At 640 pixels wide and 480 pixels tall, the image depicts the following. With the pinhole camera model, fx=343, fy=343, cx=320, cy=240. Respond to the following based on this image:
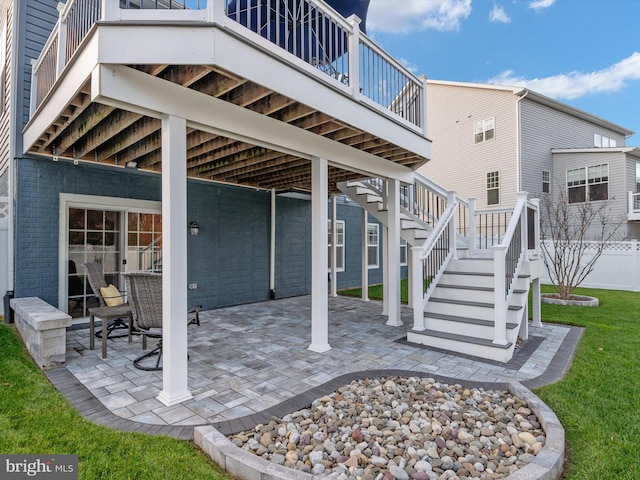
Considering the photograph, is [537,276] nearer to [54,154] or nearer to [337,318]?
[337,318]

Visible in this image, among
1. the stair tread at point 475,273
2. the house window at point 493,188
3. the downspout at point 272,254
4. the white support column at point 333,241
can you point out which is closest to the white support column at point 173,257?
the stair tread at point 475,273

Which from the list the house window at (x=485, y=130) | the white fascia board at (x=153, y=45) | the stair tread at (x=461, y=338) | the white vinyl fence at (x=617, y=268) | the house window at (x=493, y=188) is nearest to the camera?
the white fascia board at (x=153, y=45)

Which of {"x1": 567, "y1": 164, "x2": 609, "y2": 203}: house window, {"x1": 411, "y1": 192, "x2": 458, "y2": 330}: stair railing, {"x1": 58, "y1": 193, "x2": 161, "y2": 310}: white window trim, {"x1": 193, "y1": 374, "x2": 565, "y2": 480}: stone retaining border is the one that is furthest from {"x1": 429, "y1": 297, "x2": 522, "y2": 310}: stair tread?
{"x1": 567, "y1": 164, "x2": 609, "y2": 203}: house window

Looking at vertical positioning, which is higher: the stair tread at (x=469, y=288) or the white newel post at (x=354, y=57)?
the white newel post at (x=354, y=57)

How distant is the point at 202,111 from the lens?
3.12 meters

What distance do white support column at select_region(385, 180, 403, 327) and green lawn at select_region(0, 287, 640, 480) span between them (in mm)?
2500

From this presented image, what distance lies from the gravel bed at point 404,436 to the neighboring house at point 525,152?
11.3 m

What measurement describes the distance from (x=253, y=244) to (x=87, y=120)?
15.2ft

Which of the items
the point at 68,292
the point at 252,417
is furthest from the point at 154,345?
the point at 252,417

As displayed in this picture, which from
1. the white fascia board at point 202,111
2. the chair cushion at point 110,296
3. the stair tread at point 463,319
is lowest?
the stair tread at point 463,319

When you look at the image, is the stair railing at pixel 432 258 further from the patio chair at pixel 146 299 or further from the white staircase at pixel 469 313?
the patio chair at pixel 146 299

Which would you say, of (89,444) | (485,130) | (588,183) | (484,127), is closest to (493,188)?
(485,130)

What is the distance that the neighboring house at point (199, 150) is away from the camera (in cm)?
277

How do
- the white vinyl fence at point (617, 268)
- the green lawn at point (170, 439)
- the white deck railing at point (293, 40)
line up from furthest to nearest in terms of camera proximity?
the white vinyl fence at point (617, 268) < the white deck railing at point (293, 40) < the green lawn at point (170, 439)
